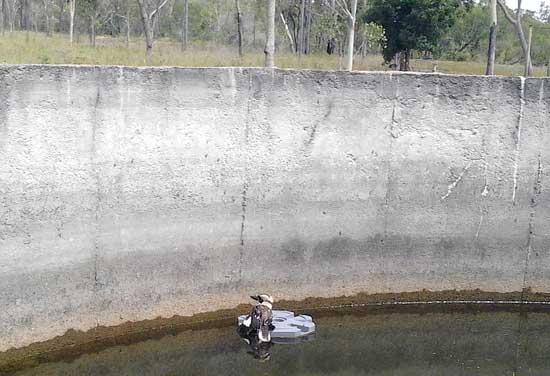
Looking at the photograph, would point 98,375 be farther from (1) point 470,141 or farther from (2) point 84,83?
(1) point 470,141

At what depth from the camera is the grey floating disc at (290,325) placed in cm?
773

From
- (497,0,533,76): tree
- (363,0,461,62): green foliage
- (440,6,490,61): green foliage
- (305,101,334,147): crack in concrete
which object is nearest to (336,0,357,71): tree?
(363,0,461,62): green foliage

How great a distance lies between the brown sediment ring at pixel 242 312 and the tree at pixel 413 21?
8875 millimetres

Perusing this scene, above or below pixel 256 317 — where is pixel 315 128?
above

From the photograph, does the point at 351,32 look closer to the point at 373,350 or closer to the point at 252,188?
the point at 252,188

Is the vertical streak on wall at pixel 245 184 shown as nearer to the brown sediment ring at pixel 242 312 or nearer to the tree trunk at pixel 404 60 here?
the brown sediment ring at pixel 242 312

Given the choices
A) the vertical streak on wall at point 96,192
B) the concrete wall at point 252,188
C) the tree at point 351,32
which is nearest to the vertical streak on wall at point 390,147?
the concrete wall at point 252,188

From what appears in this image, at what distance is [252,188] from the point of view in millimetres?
8117

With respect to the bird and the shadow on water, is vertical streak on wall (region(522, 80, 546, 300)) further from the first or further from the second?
the bird

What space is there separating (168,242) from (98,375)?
59.5 inches

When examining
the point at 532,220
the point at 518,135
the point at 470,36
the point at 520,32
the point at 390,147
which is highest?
the point at 470,36

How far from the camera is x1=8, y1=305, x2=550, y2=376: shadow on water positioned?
7.22 metres

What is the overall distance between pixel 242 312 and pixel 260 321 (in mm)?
741

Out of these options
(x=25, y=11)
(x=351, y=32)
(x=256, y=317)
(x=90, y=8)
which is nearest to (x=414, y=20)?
(x=351, y=32)
